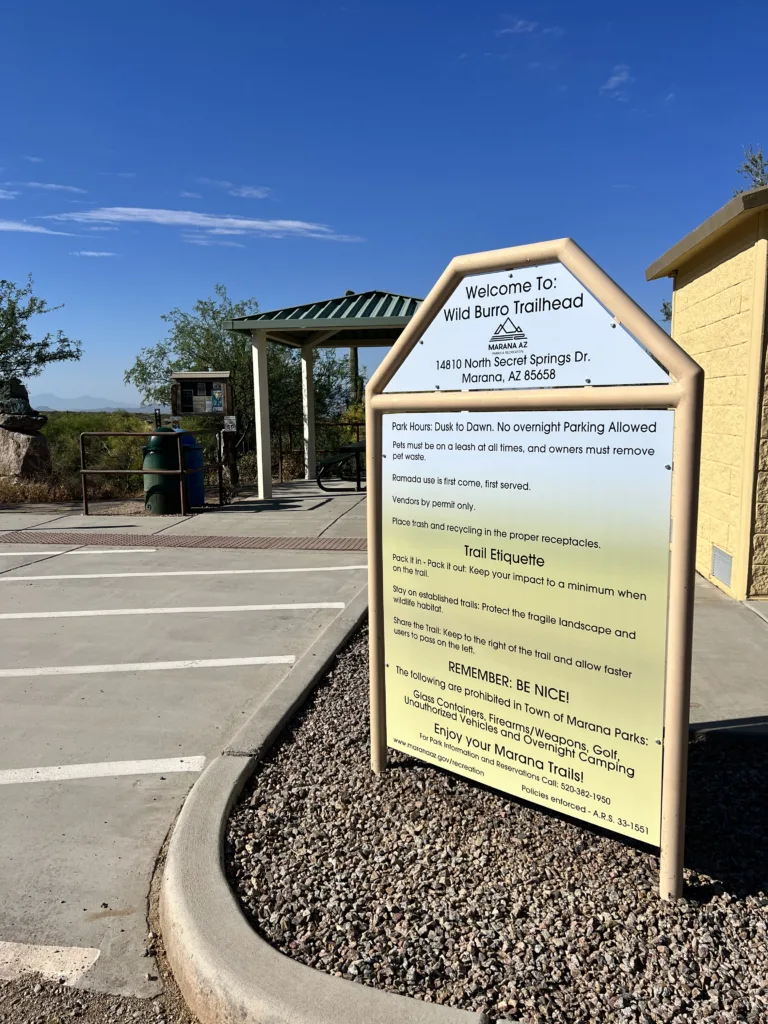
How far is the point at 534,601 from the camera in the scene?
276 cm

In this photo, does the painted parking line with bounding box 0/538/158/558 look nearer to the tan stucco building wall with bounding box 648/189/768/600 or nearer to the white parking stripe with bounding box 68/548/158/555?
the white parking stripe with bounding box 68/548/158/555

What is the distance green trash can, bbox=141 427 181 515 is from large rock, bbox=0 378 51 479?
340 centimetres

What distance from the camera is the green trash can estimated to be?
11.5 m

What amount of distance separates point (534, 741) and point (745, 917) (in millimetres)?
819

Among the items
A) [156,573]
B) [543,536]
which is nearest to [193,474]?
[156,573]

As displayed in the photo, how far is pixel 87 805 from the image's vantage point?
3357 mm

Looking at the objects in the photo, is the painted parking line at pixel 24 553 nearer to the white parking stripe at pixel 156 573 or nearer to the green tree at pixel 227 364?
the white parking stripe at pixel 156 573

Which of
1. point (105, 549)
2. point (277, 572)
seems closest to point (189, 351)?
point (105, 549)

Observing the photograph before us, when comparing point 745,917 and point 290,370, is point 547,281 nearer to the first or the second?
point 745,917

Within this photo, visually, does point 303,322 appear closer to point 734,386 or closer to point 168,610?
point 168,610

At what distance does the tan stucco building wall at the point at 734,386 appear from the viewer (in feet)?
18.5

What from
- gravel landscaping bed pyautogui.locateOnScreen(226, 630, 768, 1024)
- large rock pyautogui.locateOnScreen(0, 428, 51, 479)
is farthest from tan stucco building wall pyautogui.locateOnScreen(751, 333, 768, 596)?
large rock pyautogui.locateOnScreen(0, 428, 51, 479)

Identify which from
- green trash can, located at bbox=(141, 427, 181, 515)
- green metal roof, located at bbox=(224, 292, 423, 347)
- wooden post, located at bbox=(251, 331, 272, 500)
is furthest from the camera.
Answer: wooden post, located at bbox=(251, 331, 272, 500)

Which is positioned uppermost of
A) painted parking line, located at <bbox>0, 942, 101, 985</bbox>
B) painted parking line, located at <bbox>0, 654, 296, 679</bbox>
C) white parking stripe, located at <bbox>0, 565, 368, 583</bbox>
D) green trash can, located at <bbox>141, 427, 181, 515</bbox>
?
green trash can, located at <bbox>141, 427, 181, 515</bbox>
